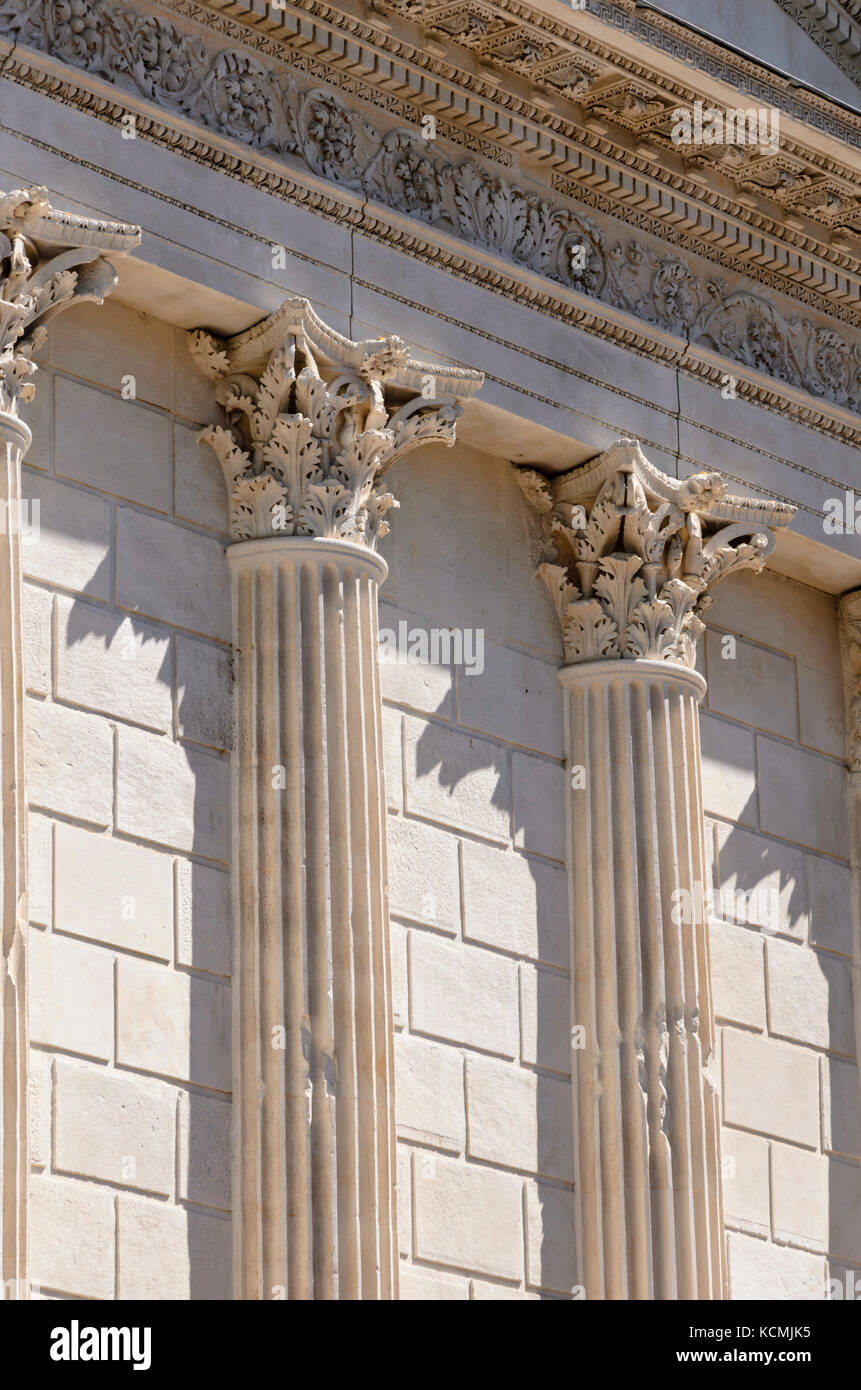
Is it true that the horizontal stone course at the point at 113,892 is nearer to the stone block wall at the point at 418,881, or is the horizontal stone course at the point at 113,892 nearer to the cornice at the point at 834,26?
the stone block wall at the point at 418,881

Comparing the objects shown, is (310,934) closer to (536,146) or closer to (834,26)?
(536,146)

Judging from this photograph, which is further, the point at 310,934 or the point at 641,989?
the point at 641,989

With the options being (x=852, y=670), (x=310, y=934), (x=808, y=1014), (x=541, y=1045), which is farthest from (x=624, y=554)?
(x=310, y=934)

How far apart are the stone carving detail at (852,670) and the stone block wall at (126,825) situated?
19.2 feet

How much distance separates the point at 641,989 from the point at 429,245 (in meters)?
4.54

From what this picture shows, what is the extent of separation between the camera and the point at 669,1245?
18.4 metres

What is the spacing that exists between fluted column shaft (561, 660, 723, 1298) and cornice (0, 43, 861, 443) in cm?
215

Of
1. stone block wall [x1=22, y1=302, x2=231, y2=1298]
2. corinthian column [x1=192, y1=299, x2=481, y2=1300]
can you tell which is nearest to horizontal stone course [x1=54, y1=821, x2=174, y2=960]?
stone block wall [x1=22, y1=302, x2=231, y2=1298]

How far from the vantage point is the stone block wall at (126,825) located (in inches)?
620

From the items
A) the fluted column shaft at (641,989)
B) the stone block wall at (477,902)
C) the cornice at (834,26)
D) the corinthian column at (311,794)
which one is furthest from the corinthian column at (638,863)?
the cornice at (834,26)

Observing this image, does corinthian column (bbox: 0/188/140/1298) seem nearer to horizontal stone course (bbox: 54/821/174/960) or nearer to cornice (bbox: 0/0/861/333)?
horizontal stone course (bbox: 54/821/174/960)

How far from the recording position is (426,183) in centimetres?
1870

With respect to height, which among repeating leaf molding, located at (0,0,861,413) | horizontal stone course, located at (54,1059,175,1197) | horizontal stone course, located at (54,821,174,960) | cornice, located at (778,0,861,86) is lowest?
horizontal stone course, located at (54,1059,175,1197)

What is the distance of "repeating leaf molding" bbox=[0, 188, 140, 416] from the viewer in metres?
16.0
